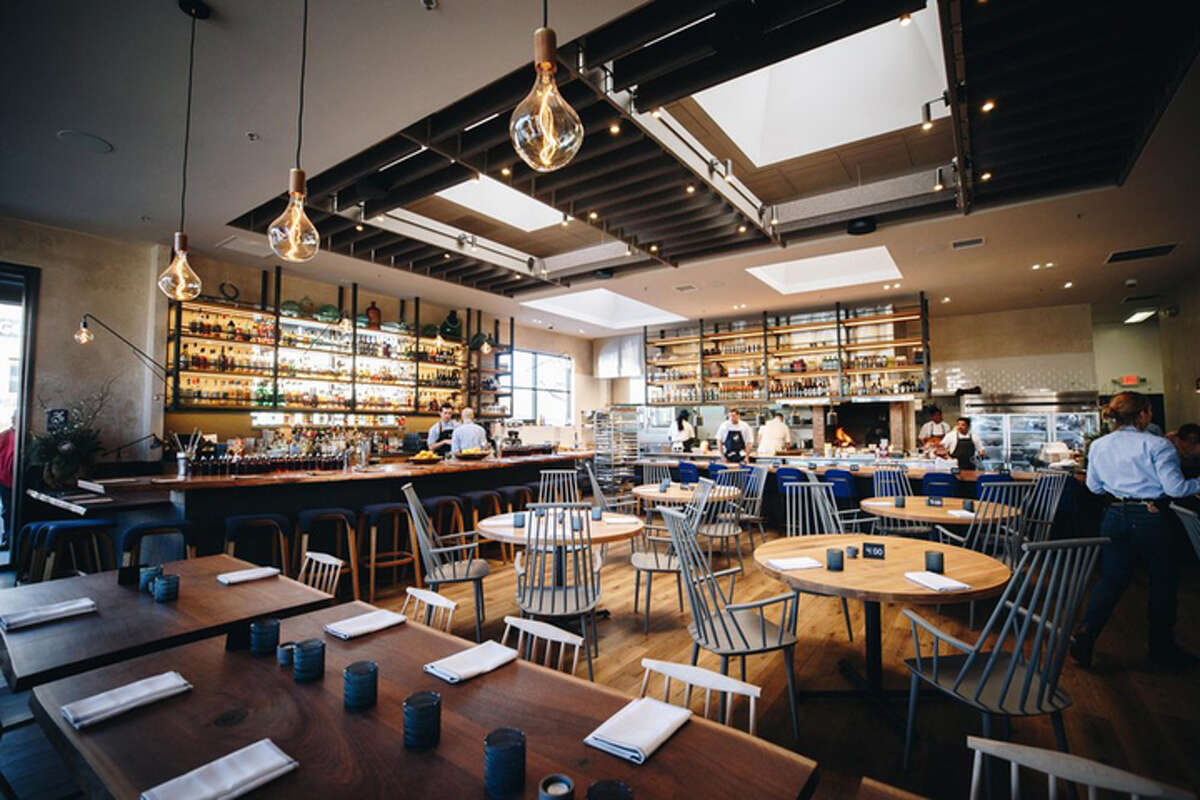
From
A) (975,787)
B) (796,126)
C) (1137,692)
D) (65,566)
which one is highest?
(796,126)

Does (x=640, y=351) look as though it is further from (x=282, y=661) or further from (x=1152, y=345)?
(x=282, y=661)

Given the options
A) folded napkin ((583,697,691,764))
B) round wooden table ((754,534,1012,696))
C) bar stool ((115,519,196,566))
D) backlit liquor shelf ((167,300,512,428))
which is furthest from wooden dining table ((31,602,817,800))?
backlit liquor shelf ((167,300,512,428))

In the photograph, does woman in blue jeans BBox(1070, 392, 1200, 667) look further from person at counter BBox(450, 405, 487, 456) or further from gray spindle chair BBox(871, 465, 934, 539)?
person at counter BBox(450, 405, 487, 456)

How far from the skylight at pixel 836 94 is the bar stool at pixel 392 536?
4515 millimetres

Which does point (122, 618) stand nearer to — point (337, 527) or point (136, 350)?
point (337, 527)

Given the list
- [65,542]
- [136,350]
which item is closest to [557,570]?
[65,542]

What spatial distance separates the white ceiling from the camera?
2.99 m

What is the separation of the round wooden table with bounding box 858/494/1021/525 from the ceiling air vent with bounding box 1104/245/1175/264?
172 inches

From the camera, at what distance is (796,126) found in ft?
17.3

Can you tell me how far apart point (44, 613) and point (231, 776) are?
63.7 inches

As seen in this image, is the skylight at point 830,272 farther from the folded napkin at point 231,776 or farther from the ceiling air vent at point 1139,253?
the folded napkin at point 231,776

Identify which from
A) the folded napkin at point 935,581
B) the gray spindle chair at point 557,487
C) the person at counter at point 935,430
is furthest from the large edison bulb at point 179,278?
the person at counter at point 935,430

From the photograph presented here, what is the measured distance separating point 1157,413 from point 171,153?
633 inches

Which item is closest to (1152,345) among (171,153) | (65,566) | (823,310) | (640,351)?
(823,310)
